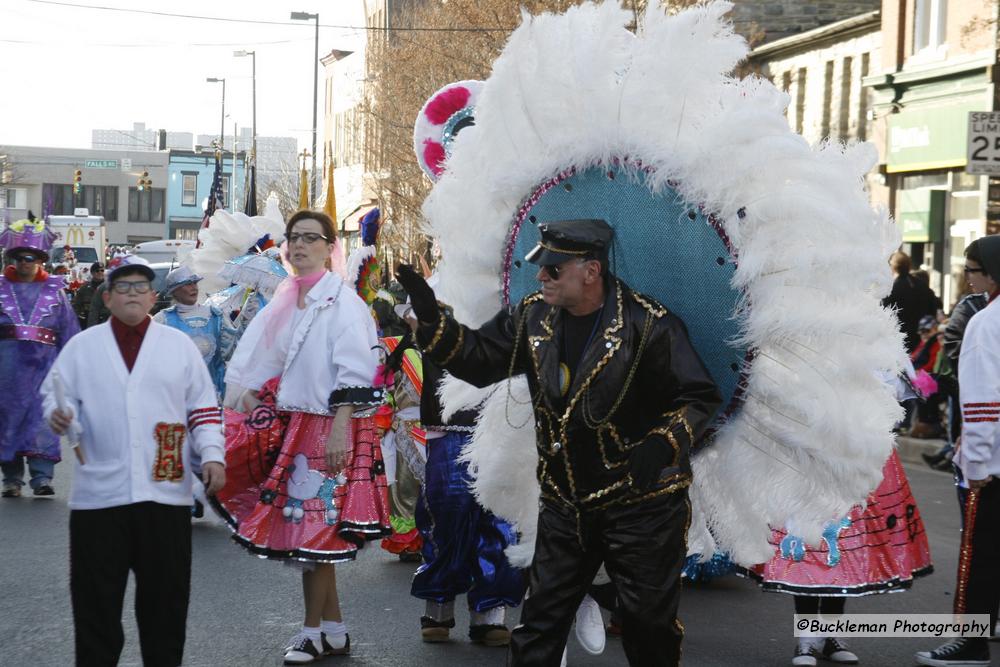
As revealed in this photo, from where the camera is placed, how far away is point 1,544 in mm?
9289

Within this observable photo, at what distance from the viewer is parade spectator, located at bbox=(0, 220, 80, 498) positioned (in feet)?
37.2

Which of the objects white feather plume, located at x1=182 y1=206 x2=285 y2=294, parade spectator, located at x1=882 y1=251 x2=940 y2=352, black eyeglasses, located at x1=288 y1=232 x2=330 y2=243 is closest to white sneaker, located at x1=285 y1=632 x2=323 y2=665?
black eyeglasses, located at x1=288 y1=232 x2=330 y2=243

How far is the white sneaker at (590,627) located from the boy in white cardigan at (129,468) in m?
1.45

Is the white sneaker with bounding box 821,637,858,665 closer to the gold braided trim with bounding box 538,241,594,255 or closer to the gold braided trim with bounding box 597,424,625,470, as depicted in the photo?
the gold braided trim with bounding box 597,424,625,470

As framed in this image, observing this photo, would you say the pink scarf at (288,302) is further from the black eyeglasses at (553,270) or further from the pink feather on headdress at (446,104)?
the black eyeglasses at (553,270)

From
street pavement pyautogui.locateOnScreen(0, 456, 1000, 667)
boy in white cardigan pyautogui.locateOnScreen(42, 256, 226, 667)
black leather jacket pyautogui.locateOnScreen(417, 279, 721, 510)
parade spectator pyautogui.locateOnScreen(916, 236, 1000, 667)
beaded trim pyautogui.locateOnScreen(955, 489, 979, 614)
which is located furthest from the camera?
street pavement pyautogui.locateOnScreen(0, 456, 1000, 667)

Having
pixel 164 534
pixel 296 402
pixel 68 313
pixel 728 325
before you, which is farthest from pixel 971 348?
pixel 68 313

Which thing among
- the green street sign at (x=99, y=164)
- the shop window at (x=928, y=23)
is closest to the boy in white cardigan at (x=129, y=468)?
the shop window at (x=928, y=23)

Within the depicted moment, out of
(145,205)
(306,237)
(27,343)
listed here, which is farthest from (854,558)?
(145,205)

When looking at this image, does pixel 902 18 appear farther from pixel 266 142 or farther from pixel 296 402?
pixel 266 142

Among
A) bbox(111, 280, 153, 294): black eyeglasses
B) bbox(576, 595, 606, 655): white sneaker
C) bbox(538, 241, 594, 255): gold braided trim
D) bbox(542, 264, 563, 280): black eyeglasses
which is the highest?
bbox(538, 241, 594, 255): gold braided trim

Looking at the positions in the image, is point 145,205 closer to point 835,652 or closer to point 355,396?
point 355,396

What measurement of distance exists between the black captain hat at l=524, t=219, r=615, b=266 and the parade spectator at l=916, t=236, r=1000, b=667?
2.37 m

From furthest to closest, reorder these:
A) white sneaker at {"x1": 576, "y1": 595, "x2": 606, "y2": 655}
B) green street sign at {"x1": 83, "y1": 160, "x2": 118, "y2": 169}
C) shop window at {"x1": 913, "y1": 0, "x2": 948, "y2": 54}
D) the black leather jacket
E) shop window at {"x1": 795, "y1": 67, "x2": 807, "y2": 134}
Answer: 1. green street sign at {"x1": 83, "y1": 160, "x2": 118, "y2": 169}
2. shop window at {"x1": 795, "y1": 67, "x2": 807, "y2": 134}
3. shop window at {"x1": 913, "y1": 0, "x2": 948, "y2": 54}
4. white sneaker at {"x1": 576, "y1": 595, "x2": 606, "y2": 655}
5. the black leather jacket
